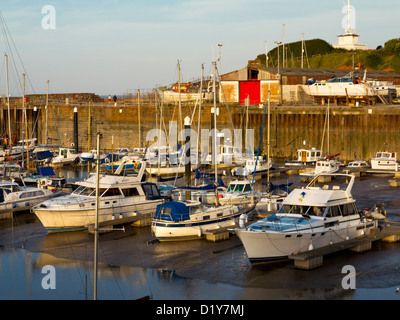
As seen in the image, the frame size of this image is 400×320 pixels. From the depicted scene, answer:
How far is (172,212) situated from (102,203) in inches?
167

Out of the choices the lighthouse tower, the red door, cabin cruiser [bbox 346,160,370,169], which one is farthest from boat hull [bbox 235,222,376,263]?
the lighthouse tower

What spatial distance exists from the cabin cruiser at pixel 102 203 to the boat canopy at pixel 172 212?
10.8 feet

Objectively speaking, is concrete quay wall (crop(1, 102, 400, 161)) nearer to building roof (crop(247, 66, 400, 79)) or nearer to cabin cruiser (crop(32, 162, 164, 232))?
building roof (crop(247, 66, 400, 79))

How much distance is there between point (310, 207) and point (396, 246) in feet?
12.3

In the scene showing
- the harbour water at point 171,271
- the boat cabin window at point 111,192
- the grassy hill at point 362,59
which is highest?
the grassy hill at point 362,59

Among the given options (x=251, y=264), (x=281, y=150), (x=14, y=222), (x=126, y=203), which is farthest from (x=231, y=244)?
(x=281, y=150)

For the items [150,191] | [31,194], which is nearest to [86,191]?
[150,191]

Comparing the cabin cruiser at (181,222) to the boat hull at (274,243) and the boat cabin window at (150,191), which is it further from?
the boat hull at (274,243)

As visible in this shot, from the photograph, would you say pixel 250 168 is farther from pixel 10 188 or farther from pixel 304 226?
pixel 304 226

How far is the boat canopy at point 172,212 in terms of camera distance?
25.2 metres

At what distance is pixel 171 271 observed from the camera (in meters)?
21.4

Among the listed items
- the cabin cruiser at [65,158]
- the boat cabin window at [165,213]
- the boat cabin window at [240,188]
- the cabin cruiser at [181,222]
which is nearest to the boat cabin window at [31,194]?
the cabin cruiser at [181,222]

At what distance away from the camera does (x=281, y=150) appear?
176 ft

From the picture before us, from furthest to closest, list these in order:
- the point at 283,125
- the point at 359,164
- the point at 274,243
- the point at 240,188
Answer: the point at 283,125 < the point at 359,164 < the point at 240,188 < the point at 274,243
